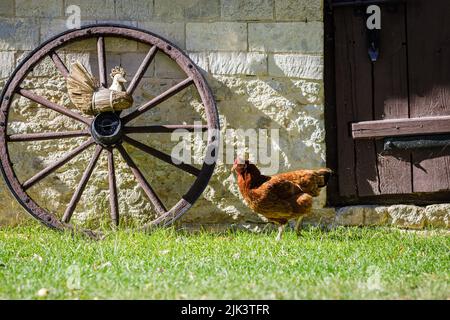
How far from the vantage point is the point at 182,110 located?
5.49 meters

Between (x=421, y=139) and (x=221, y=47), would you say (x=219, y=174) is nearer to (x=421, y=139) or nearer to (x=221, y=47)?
(x=221, y=47)

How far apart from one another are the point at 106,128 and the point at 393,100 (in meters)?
2.20

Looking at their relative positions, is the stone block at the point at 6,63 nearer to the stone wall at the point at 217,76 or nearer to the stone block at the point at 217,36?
the stone wall at the point at 217,76

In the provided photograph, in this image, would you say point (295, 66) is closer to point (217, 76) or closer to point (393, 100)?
point (217, 76)

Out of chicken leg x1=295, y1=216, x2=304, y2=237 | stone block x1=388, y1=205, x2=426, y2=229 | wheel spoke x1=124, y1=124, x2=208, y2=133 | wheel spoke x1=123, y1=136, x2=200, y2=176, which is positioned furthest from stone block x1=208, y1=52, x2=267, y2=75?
stone block x1=388, y1=205, x2=426, y2=229

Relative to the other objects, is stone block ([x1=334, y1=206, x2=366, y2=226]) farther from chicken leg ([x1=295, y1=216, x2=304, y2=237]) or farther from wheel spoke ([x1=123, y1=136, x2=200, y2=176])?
wheel spoke ([x1=123, y1=136, x2=200, y2=176])

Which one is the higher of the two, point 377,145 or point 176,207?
point 377,145

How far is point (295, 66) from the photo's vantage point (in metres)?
5.46

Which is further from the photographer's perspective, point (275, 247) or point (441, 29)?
point (441, 29)

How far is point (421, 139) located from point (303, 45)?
1155 millimetres

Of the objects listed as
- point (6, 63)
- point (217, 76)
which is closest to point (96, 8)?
point (6, 63)
